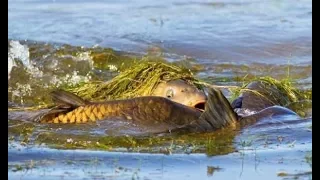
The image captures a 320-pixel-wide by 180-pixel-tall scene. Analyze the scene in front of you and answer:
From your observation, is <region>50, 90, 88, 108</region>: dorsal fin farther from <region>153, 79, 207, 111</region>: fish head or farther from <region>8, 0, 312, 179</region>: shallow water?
<region>153, 79, 207, 111</region>: fish head

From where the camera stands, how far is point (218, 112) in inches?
314

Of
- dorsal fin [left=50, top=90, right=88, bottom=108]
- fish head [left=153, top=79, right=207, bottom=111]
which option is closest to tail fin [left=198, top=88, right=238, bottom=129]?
fish head [left=153, top=79, right=207, bottom=111]

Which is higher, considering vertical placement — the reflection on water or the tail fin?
the reflection on water

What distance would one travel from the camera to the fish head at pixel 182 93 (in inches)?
340

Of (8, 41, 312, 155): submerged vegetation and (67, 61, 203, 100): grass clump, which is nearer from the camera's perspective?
(8, 41, 312, 155): submerged vegetation

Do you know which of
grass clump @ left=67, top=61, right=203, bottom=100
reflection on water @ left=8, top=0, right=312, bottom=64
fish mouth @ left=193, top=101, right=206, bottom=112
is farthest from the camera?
reflection on water @ left=8, top=0, right=312, bottom=64

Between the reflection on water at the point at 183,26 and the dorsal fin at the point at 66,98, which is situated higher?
the reflection on water at the point at 183,26

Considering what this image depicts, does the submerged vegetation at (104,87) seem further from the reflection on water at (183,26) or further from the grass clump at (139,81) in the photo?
the reflection on water at (183,26)

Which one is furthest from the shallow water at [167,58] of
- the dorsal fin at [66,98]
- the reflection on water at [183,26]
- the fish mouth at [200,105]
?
the fish mouth at [200,105]

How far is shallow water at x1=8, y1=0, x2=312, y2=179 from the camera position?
6.71 meters

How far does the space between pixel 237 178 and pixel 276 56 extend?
774cm

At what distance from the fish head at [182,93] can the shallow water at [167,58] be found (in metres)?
0.60

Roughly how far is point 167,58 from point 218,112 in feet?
18.0

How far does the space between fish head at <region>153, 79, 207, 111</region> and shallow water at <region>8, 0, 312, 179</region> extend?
1.97ft
